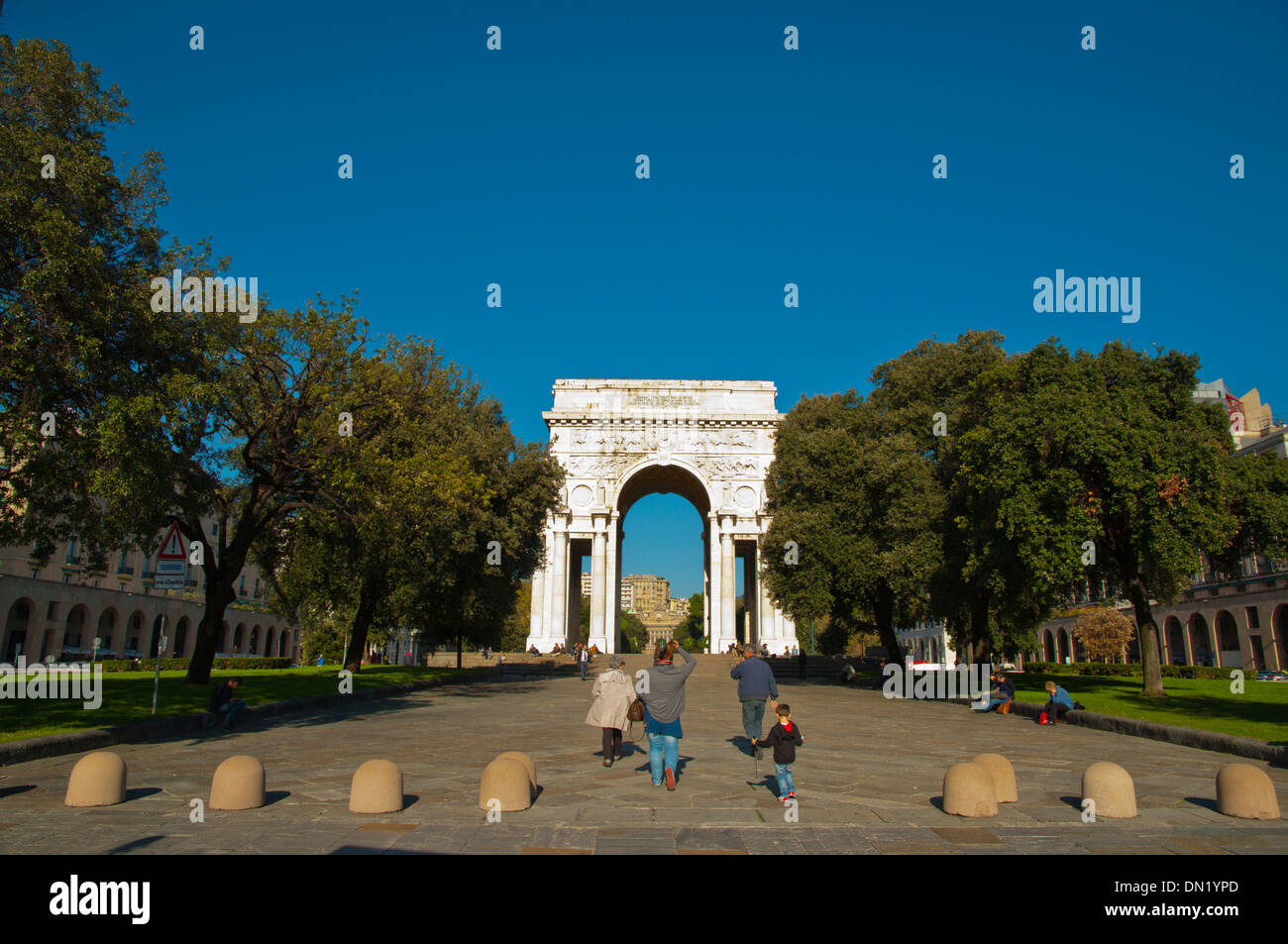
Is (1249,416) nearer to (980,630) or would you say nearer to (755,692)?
(980,630)

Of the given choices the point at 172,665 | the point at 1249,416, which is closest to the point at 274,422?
the point at 172,665

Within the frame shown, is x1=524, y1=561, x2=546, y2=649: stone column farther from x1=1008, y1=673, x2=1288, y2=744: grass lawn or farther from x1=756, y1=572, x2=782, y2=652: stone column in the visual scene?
x1=1008, y1=673, x2=1288, y2=744: grass lawn

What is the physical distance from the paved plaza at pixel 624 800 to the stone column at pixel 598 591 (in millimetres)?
42829

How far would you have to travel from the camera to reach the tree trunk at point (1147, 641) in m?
23.2

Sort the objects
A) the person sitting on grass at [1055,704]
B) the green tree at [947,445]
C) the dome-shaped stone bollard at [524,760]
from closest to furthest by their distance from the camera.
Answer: the dome-shaped stone bollard at [524,760], the person sitting on grass at [1055,704], the green tree at [947,445]

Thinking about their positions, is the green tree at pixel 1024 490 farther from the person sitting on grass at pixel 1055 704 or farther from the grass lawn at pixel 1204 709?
the person sitting on grass at pixel 1055 704

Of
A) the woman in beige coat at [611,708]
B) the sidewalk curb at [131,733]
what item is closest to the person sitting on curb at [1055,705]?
the woman in beige coat at [611,708]

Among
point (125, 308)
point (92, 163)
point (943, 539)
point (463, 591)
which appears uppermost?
point (92, 163)

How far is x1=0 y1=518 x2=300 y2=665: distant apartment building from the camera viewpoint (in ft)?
150

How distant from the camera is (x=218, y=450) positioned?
66.1 ft

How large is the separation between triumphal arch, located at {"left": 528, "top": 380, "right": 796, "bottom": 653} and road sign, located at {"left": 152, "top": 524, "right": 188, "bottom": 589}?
45.9 m
